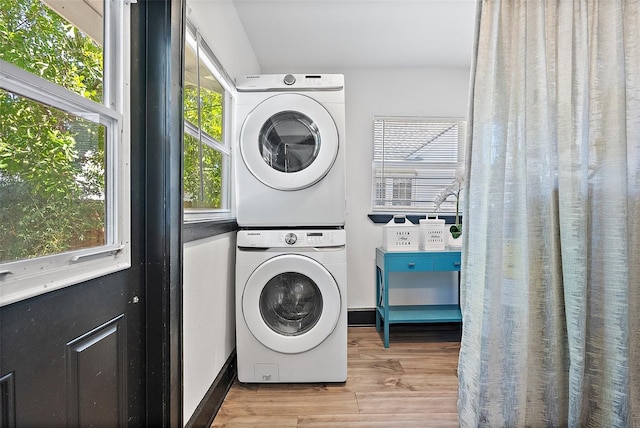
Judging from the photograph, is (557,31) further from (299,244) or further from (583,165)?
(299,244)

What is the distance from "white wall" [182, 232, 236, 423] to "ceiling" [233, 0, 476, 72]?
143 cm

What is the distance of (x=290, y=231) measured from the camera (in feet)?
6.11

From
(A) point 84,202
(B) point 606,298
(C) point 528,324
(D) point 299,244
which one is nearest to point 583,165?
(B) point 606,298

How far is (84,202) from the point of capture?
88 centimetres

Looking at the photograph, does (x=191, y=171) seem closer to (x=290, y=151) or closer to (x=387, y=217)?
(x=290, y=151)

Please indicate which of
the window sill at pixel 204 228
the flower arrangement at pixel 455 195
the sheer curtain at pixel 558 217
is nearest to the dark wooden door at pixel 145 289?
the window sill at pixel 204 228

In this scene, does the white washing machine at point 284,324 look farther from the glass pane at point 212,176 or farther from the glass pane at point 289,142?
the glass pane at point 289,142

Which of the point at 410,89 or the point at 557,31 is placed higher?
the point at 410,89

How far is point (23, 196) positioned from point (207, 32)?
1252 millimetres

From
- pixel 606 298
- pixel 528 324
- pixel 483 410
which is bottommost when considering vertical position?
pixel 483 410

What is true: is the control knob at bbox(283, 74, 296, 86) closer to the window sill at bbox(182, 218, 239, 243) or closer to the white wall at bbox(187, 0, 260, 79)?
the white wall at bbox(187, 0, 260, 79)

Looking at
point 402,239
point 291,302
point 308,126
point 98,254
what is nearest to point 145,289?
point 98,254

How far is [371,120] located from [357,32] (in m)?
0.77

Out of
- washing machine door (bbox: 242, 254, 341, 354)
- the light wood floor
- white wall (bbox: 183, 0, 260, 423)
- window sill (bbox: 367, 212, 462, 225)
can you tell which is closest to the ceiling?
white wall (bbox: 183, 0, 260, 423)
